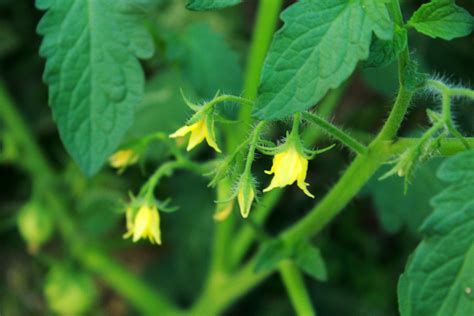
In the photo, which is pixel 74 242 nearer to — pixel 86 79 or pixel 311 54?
pixel 86 79

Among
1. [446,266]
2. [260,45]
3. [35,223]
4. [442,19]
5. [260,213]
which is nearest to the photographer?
[446,266]

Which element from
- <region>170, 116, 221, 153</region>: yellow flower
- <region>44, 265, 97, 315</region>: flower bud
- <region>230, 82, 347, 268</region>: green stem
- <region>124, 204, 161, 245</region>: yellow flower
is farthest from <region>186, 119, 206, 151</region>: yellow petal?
<region>44, 265, 97, 315</region>: flower bud

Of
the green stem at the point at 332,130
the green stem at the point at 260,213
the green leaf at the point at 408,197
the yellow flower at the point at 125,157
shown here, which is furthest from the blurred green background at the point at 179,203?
the green stem at the point at 332,130

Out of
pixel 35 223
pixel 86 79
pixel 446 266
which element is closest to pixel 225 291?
pixel 35 223

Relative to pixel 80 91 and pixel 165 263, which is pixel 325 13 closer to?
pixel 80 91

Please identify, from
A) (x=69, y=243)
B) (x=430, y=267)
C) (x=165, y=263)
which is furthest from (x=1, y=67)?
(x=430, y=267)

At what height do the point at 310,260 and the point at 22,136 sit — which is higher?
the point at 310,260
